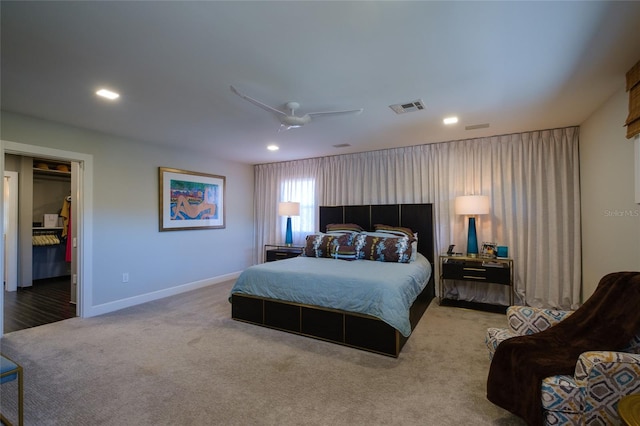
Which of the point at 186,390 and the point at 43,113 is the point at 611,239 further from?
the point at 43,113

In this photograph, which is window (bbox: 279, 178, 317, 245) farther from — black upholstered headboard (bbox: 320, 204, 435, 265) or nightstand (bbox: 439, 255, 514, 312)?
nightstand (bbox: 439, 255, 514, 312)

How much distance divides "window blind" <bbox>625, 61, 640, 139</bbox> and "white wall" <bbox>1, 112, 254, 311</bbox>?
5497mm

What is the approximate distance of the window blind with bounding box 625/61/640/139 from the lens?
220 cm

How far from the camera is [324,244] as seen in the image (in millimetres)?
4391

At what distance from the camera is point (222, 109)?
3119 millimetres

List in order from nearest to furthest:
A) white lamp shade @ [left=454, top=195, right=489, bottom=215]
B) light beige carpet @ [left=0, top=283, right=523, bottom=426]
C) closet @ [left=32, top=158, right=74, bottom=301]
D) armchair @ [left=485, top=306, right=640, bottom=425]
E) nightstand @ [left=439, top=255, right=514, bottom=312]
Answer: armchair @ [left=485, top=306, right=640, bottom=425]
light beige carpet @ [left=0, top=283, right=523, bottom=426]
nightstand @ [left=439, top=255, right=514, bottom=312]
white lamp shade @ [left=454, top=195, right=489, bottom=215]
closet @ [left=32, top=158, right=74, bottom=301]

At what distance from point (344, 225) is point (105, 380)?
11.9ft

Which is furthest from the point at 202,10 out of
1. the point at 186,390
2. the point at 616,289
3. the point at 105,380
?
the point at 616,289

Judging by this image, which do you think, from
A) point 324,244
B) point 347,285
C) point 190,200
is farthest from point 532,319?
point 190,200

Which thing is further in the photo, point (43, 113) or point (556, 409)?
point (43, 113)

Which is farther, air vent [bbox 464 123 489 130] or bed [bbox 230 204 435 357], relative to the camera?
air vent [bbox 464 123 489 130]

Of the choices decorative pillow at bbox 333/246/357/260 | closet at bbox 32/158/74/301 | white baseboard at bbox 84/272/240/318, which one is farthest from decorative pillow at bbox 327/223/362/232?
closet at bbox 32/158/74/301

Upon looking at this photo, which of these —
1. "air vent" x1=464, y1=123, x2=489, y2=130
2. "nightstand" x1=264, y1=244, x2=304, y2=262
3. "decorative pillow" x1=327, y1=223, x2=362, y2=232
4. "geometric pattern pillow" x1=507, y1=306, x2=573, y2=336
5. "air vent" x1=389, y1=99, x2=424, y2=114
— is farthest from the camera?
"nightstand" x1=264, y1=244, x2=304, y2=262

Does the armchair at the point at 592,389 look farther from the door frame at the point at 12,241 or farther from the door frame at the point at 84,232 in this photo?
the door frame at the point at 12,241
